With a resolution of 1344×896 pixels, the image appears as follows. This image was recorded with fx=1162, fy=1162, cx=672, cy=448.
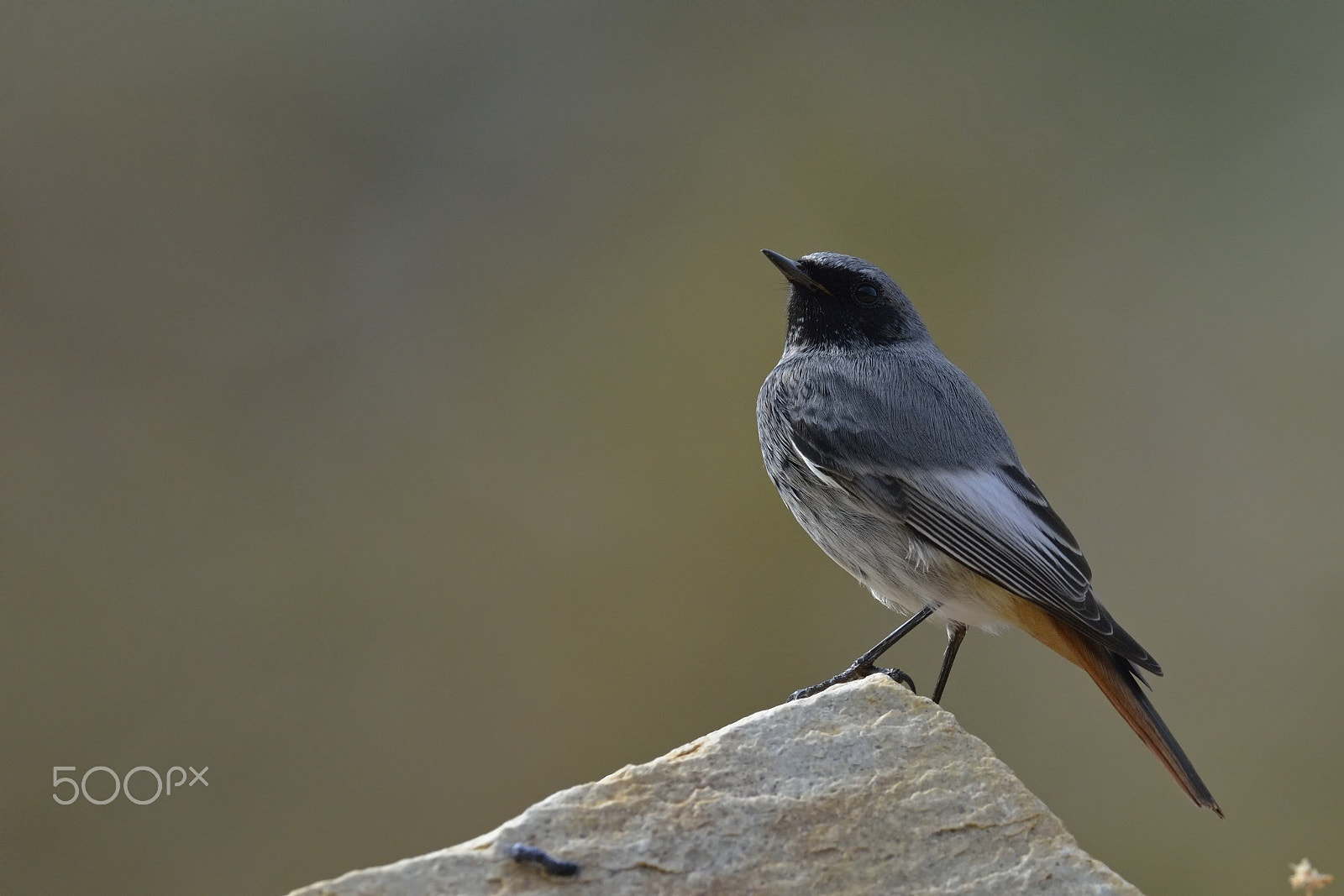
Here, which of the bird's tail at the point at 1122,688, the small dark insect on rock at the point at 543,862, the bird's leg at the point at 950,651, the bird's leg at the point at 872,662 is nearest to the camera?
the small dark insect on rock at the point at 543,862

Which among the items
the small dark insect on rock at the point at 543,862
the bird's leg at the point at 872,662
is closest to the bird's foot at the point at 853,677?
the bird's leg at the point at 872,662

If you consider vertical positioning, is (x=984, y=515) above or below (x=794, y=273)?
below

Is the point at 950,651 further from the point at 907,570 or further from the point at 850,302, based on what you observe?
the point at 850,302

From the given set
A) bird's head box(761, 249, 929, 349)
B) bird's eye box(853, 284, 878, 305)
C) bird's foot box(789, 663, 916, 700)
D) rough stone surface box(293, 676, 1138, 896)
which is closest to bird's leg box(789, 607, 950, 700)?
bird's foot box(789, 663, 916, 700)

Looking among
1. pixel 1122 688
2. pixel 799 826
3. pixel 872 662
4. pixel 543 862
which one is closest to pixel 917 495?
pixel 872 662

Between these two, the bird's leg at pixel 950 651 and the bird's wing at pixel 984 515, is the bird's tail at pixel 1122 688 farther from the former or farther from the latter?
the bird's leg at pixel 950 651

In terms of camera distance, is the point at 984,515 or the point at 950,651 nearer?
the point at 984,515

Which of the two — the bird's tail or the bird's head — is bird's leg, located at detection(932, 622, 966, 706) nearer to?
the bird's tail
